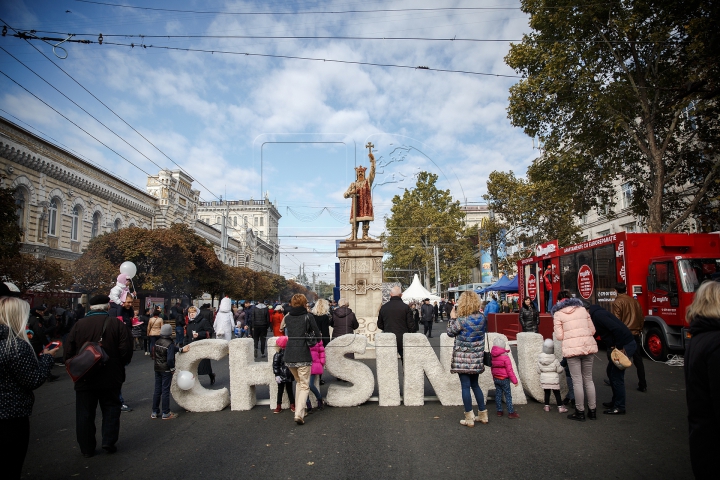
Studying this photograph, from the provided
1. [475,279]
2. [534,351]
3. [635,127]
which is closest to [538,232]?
[635,127]

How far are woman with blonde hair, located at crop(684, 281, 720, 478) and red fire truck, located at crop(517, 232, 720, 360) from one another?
904 cm

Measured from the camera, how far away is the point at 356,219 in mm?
16016

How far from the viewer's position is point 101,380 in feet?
17.8

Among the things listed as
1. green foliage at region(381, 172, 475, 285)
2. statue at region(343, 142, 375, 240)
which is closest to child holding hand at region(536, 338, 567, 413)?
statue at region(343, 142, 375, 240)

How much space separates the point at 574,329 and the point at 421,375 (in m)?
2.43

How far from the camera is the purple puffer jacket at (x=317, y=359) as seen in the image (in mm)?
7234

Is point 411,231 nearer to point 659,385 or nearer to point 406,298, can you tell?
point 406,298

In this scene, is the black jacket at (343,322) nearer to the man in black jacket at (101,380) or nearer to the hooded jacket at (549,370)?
the hooded jacket at (549,370)

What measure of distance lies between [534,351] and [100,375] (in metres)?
6.13

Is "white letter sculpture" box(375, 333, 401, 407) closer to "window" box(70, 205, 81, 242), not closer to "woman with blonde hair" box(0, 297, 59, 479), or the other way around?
"woman with blonde hair" box(0, 297, 59, 479)

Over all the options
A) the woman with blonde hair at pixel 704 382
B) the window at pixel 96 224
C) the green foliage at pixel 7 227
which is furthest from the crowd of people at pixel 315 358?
the window at pixel 96 224

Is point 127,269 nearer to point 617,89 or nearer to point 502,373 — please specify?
point 502,373

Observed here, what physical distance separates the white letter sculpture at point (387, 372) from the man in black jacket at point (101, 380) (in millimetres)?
3646

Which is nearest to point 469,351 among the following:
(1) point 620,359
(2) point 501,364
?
(2) point 501,364
